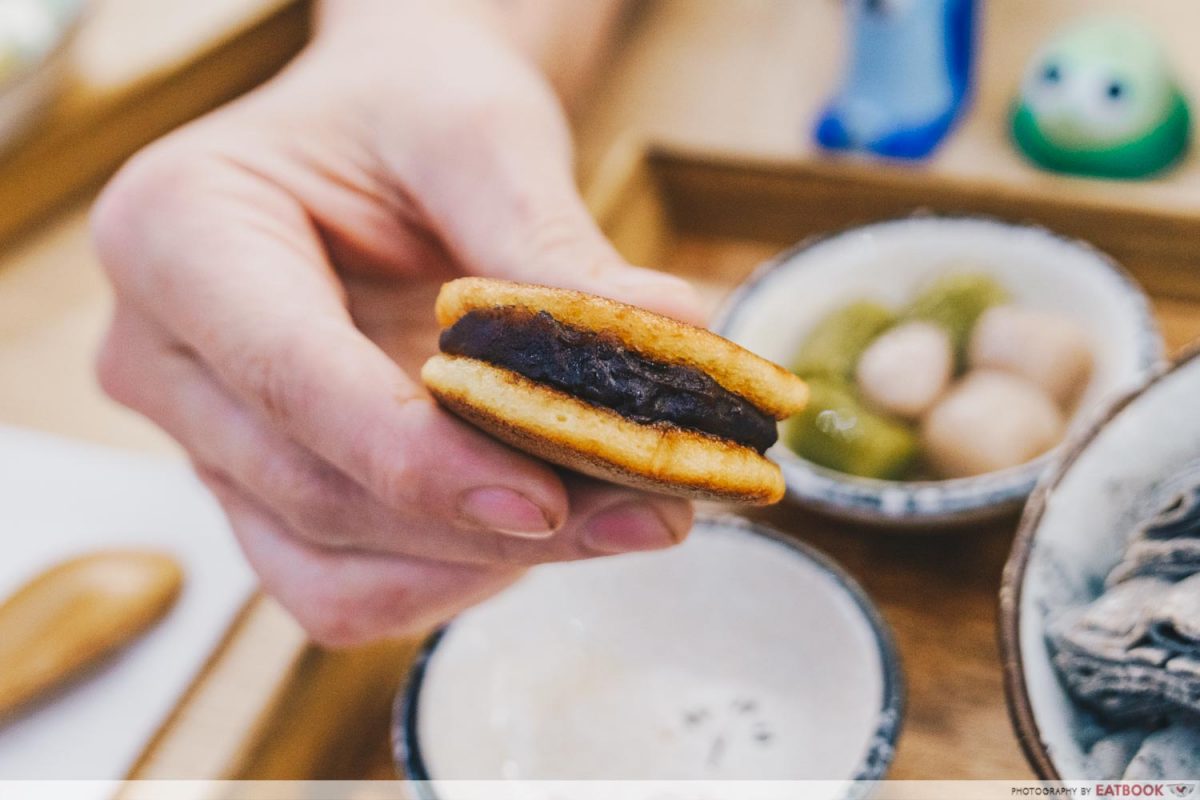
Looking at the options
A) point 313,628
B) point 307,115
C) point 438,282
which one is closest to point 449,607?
point 313,628

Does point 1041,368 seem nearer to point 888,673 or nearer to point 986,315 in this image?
point 986,315

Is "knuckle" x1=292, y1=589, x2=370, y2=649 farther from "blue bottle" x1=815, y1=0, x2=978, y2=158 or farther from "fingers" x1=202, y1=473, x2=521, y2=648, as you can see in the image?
"blue bottle" x1=815, y1=0, x2=978, y2=158

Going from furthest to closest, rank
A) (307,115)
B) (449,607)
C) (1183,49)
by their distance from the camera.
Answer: (1183,49)
(307,115)
(449,607)

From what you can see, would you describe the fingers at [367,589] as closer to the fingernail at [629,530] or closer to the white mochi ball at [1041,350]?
the fingernail at [629,530]

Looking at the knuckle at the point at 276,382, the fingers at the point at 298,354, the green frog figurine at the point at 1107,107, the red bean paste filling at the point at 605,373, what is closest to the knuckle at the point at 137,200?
the fingers at the point at 298,354

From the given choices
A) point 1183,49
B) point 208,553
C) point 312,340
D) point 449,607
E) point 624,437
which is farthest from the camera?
point 1183,49

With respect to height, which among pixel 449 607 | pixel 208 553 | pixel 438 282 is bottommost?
pixel 208 553

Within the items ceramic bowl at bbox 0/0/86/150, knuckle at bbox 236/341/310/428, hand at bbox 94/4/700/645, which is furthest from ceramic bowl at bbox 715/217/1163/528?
ceramic bowl at bbox 0/0/86/150

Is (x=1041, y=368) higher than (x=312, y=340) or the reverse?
the reverse
